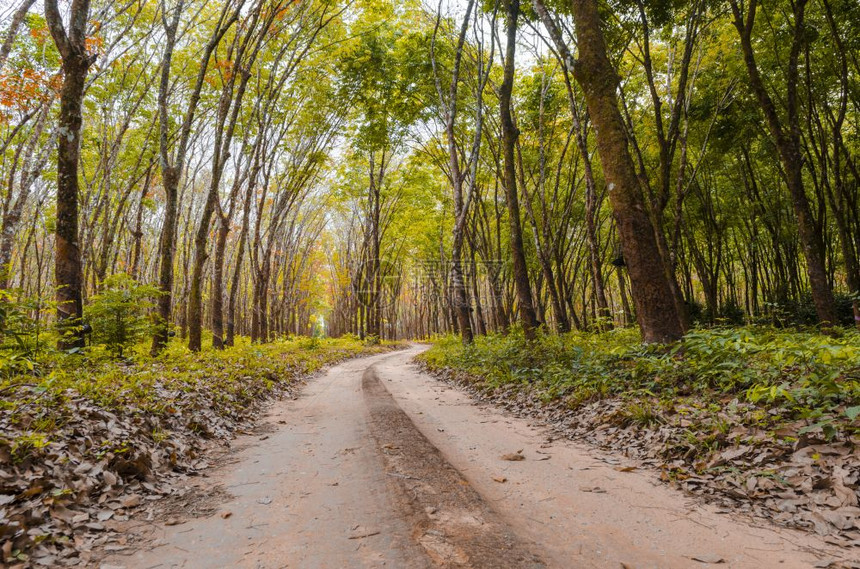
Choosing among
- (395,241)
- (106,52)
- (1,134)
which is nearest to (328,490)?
(106,52)

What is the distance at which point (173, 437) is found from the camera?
15.6 ft

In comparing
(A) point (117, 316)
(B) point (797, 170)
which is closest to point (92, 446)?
(A) point (117, 316)

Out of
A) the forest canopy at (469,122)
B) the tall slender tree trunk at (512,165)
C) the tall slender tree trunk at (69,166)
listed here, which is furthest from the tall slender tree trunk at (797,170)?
the tall slender tree trunk at (69,166)

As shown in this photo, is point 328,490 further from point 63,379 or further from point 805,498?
point 63,379

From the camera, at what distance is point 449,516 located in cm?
277

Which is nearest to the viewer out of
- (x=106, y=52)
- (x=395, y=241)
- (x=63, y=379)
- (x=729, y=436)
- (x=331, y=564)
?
(x=331, y=564)

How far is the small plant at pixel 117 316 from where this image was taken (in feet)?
25.8

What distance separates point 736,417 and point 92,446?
5990 millimetres

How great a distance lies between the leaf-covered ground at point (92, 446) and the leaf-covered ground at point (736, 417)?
14.7ft

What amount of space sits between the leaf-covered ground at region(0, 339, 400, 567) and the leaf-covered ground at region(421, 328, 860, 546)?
4476mm

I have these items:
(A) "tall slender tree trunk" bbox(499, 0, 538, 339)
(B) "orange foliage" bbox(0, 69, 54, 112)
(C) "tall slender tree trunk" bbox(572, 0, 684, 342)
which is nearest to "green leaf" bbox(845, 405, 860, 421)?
(C) "tall slender tree trunk" bbox(572, 0, 684, 342)

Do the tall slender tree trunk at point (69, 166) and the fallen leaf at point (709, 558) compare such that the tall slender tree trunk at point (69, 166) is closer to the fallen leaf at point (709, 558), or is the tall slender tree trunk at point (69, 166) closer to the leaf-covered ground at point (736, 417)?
the leaf-covered ground at point (736, 417)

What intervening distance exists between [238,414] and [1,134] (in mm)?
17451

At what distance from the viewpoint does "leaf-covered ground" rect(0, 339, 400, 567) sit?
267cm
